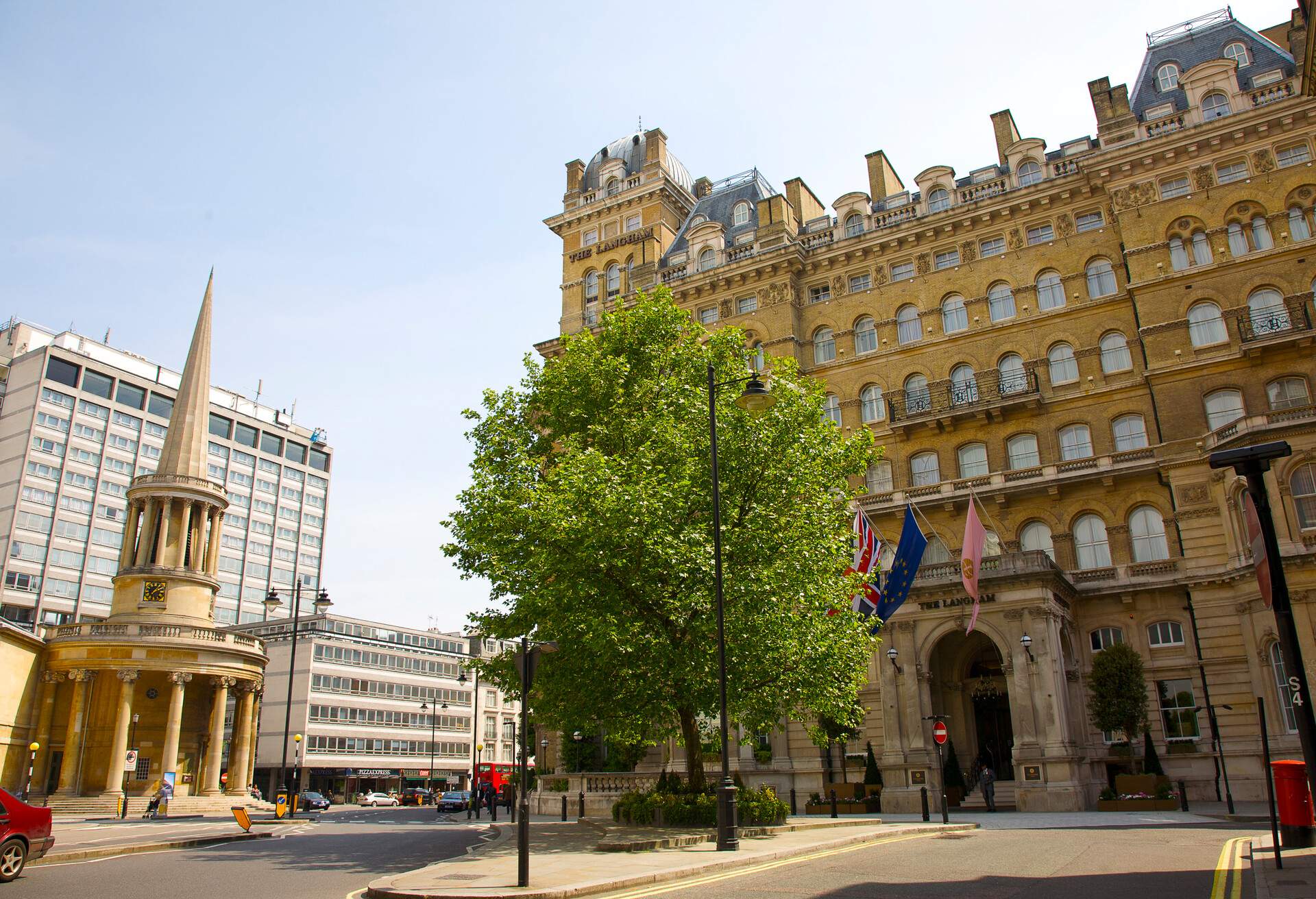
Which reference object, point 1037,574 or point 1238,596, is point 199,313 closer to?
point 1037,574

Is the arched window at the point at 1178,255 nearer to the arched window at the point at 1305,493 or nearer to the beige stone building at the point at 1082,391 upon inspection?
the beige stone building at the point at 1082,391

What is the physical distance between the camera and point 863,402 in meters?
43.3

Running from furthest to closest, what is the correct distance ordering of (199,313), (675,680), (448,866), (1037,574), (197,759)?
1. (199,313)
2. (197,759)
3. (1037,574)
4. (675,680)
5. (448,866)

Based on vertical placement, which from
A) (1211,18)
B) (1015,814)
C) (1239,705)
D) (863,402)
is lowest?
(1015,814)

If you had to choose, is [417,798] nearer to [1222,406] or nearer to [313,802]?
[313,802]

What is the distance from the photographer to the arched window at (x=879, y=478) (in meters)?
41.4

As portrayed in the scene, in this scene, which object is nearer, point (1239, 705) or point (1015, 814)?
point (1015, 814)

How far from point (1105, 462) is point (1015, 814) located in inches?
588

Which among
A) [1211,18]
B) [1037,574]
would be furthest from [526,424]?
[1211,18]

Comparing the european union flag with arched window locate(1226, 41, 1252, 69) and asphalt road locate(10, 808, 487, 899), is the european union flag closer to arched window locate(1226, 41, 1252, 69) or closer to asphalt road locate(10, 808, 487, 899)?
asphalt road locate(10, 808, 487, 899)

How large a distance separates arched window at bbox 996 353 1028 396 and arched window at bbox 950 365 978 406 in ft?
3.52

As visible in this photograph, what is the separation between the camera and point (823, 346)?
4516 centimetres

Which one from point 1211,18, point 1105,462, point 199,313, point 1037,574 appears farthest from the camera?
point 199,313

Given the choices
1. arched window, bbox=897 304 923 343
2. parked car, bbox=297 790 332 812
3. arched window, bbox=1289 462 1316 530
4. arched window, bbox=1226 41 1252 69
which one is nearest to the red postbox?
arched window, bbox=1289 462 1316 530
